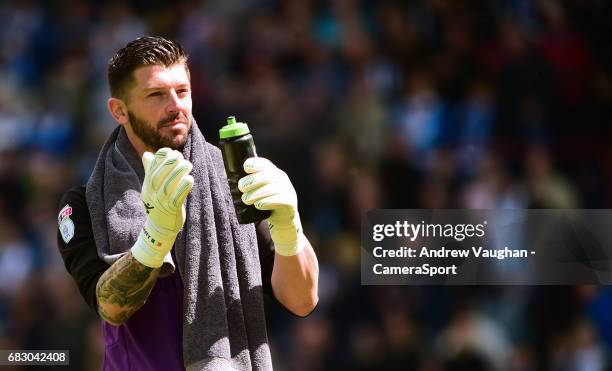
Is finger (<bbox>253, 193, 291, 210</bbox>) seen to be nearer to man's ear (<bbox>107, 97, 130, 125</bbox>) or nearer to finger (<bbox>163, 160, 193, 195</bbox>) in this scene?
finger (<bbox>163, 160, 193, 195</bbox>)

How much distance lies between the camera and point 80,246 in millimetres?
2115

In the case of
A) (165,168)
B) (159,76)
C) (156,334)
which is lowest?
(156,334)

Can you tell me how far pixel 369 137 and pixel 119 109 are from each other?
216 centimetres

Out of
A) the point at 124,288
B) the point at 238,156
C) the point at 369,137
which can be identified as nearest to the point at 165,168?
the point at 238,156

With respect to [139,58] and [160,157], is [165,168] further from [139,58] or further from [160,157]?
[139,58]

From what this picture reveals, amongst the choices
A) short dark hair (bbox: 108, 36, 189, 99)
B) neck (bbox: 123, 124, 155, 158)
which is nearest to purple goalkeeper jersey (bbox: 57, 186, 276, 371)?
neck (bbox: 123, 124, 155, 158)

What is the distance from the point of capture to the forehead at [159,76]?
2.09 metres

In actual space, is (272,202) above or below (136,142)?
below

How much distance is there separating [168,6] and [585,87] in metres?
1.90

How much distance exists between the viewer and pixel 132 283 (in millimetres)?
1927

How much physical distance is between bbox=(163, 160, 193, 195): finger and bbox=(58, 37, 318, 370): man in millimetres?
127

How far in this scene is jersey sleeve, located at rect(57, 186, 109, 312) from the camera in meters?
2.07

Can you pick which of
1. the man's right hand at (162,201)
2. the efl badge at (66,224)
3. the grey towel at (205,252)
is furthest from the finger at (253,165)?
the efl badge at (66,224)

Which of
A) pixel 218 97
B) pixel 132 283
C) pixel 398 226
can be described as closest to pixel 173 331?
pixel 132 283
